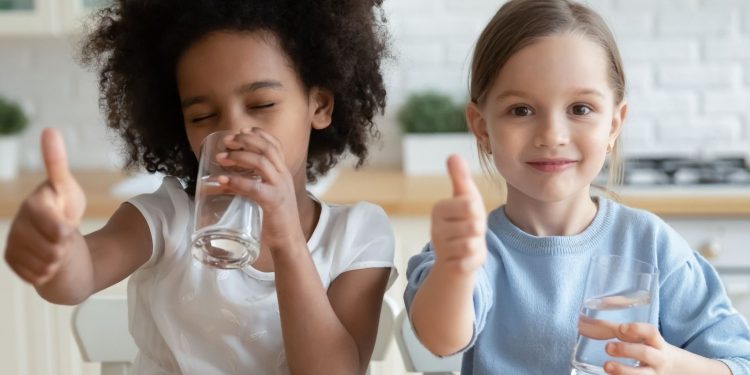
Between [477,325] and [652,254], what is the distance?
0.27 meters

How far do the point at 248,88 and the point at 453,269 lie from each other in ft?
1.31

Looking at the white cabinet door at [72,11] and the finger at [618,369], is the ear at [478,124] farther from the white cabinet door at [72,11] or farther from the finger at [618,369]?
the white cabinet door at [72,11]

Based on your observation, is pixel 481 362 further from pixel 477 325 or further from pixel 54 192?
pixel 54 192

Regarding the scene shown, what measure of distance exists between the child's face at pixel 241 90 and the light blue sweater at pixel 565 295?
0.79 feet

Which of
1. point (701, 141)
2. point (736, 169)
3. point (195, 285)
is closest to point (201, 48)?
point (195, 285)

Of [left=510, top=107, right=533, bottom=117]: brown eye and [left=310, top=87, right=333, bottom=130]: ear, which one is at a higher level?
[left=310, top=87, right=333, bottom=130]: ear

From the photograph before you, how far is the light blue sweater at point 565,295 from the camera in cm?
121

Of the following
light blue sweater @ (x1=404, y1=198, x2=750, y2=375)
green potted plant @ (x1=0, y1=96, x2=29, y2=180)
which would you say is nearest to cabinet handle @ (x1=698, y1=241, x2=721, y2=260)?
light blue sweater @ (x1=404, y1=198, x2=750, y2=375)

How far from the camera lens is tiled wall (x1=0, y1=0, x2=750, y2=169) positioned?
9.75ft

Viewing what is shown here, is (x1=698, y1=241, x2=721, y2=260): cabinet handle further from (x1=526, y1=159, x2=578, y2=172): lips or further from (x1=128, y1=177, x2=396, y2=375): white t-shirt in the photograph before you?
(x1=526, y1=159, x2=578, y2=172): lips

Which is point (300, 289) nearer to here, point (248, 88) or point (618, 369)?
point (248, 88)

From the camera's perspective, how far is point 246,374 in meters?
1.34

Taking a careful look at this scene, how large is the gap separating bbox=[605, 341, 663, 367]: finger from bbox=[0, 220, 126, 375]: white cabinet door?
183cm

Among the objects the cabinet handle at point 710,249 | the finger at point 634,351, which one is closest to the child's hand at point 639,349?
the finger at point 634,351
